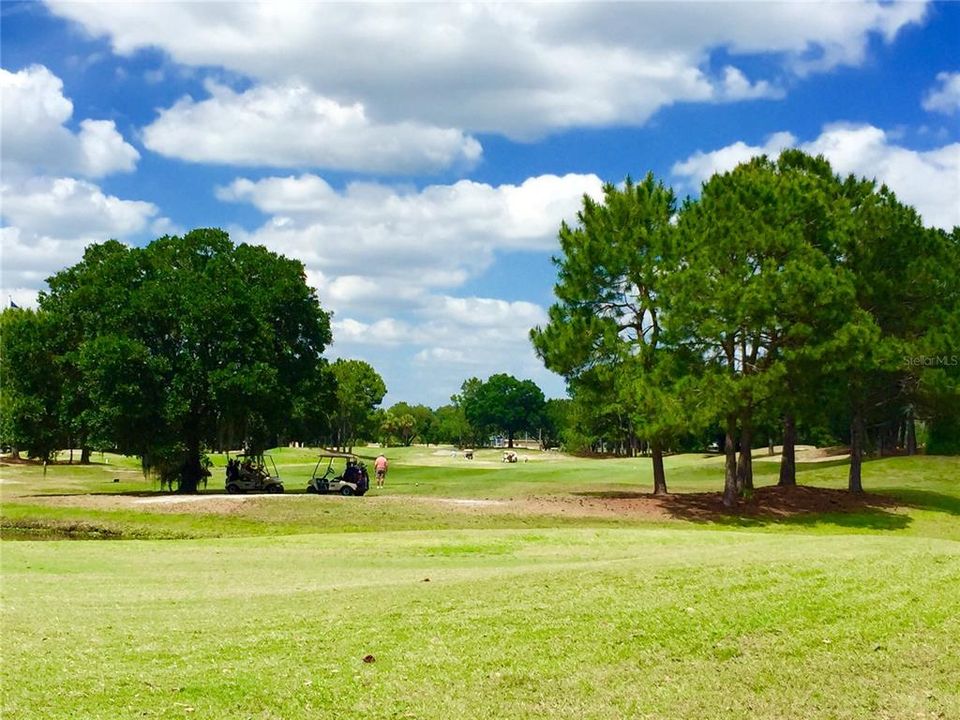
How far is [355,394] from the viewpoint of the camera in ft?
424

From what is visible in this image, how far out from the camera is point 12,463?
269 feet

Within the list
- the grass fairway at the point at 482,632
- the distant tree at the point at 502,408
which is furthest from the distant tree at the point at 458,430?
the grass fairway at the point at 482,632

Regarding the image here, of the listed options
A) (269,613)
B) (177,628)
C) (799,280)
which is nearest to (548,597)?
(269,613)

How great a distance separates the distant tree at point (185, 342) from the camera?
146 feet

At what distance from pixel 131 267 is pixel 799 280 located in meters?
32.0

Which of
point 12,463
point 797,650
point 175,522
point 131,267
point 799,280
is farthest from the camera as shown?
point 12,463

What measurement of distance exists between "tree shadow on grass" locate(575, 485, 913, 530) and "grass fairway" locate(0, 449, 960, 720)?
16224 mm

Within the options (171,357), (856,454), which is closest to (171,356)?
(171,357)

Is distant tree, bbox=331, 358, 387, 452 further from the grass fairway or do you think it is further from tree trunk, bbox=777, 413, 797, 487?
the grass fairway

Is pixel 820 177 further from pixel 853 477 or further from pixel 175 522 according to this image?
pixel 175 522

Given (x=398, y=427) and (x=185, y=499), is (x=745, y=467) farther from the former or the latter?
(x=398, y=427)

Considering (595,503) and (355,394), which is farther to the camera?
(355,394)

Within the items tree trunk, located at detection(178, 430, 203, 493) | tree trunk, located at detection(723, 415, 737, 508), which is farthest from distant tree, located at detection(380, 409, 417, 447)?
tree trunk, located at detection(723, 415, 737, 508)

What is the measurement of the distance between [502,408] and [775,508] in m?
149
